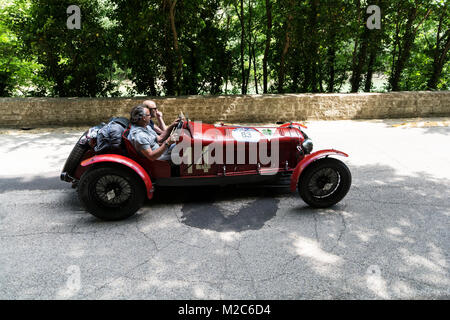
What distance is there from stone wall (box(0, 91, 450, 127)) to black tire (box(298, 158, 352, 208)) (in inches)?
198

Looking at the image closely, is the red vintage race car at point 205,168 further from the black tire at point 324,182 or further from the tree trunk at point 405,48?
the tree trunk at point 405,48

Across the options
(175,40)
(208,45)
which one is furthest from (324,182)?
(208,45)

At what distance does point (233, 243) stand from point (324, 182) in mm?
1510

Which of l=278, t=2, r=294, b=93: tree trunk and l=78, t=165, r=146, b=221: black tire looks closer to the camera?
l=78, t=165, r=146, b=221: black tire

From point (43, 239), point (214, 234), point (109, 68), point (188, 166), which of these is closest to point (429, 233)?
point (214, 234)

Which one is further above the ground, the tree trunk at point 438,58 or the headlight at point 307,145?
the tree trunk at point 438,58

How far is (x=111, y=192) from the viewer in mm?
4023

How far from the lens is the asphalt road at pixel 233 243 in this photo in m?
3.02

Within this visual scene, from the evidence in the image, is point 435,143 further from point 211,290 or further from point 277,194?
point 211,290

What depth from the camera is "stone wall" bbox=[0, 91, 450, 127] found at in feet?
27.7

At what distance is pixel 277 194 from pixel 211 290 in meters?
2.21

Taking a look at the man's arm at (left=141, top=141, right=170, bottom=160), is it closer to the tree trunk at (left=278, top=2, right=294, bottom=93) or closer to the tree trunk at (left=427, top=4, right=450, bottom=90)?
the tree trunk at (left=278, top=2, right=294, bottom=93)

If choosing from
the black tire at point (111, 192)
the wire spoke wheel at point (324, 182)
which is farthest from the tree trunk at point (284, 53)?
the black tire at point (111, 192)

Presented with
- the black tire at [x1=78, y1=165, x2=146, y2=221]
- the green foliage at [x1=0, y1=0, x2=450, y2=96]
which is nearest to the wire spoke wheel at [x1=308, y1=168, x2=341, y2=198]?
the black tire at [x1=78, y1=165, x2=146, y2=221]
